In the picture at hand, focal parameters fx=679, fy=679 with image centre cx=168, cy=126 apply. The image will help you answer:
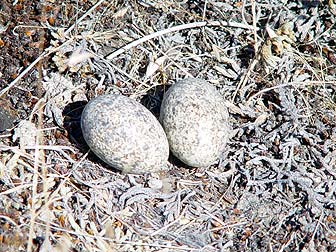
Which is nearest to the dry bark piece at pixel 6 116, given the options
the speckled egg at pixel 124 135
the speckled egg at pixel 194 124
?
the speckled egg at pixel 124 135

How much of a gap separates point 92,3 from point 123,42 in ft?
1.01

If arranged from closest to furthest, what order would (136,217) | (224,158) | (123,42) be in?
(136,217) < (224,158) < (123,42)

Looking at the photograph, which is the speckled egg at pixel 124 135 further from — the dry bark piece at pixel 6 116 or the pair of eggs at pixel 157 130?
the dry bark piece at pixel 6 116

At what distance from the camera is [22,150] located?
340cm

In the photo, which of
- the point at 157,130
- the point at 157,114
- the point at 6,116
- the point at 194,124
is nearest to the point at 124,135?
the point at 157,130

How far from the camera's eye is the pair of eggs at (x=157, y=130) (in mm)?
3320

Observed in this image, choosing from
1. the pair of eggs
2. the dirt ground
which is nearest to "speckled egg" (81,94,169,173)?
the pair of eggs

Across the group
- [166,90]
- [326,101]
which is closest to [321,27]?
[326,101]

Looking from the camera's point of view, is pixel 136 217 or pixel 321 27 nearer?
pixel 136 217

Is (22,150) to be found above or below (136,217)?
above

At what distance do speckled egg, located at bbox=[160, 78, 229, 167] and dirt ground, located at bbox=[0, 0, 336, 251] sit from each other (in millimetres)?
207

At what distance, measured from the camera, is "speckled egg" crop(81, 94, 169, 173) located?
331 centimetres

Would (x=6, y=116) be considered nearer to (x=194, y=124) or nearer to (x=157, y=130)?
(x=157, y=130)

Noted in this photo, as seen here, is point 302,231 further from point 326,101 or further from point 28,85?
point 28,85
